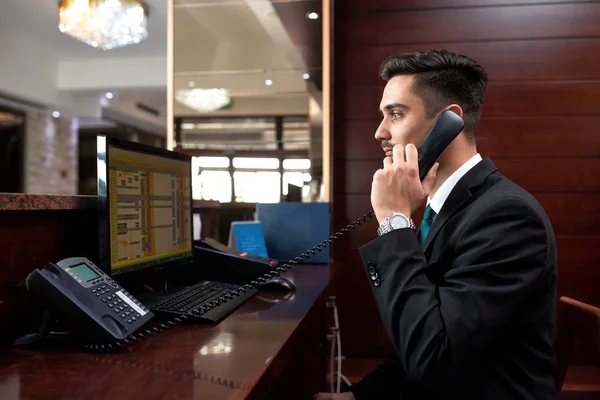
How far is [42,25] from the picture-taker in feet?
18.9

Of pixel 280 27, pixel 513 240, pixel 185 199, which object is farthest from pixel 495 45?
pixel 513 240

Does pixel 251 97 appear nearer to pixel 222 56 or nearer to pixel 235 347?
pixel 222 56

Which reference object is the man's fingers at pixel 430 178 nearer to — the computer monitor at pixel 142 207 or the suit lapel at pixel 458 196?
the suit lapel at pixel 458 196

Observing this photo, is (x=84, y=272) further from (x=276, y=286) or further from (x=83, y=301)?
(x=276, y=286)

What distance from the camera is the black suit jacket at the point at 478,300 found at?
86cm

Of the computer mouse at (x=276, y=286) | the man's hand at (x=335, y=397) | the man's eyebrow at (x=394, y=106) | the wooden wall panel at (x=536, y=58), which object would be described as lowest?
the man's hand at (x=335, y=397)

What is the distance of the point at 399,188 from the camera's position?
1056mm

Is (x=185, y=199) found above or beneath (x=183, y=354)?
above

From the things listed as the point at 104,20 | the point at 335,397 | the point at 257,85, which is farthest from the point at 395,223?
the point at 104,20

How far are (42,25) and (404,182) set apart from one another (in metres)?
Answer: 5.89

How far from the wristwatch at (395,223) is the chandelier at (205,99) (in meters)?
2.81

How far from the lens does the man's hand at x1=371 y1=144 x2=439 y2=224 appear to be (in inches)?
40.9

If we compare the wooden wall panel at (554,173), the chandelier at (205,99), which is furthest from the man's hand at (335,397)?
the chandelier at (205,99)

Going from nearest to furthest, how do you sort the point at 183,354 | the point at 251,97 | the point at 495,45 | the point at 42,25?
the point at 183,354
the point at 495,45
the point at 251,97
the point at 42,25
